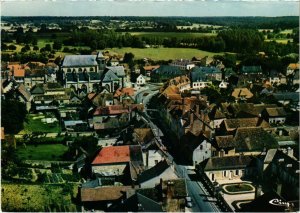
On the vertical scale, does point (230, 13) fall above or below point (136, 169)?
above

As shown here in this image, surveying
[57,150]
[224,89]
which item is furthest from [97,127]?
[224,89]

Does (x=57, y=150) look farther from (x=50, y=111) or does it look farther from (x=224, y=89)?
(x=224, y=89)

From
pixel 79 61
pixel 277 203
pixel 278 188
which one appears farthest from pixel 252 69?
pixel 277 203

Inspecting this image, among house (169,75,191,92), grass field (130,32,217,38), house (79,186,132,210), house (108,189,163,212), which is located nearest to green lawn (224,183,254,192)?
house (108,189,163,212)

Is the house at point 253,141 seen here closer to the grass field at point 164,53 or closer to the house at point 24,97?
the house at point 24,97

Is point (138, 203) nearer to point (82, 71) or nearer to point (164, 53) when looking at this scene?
point (82, 71)

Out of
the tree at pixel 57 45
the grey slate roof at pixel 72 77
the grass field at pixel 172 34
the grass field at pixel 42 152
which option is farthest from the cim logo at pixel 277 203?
the grass field at pixel 172 34
